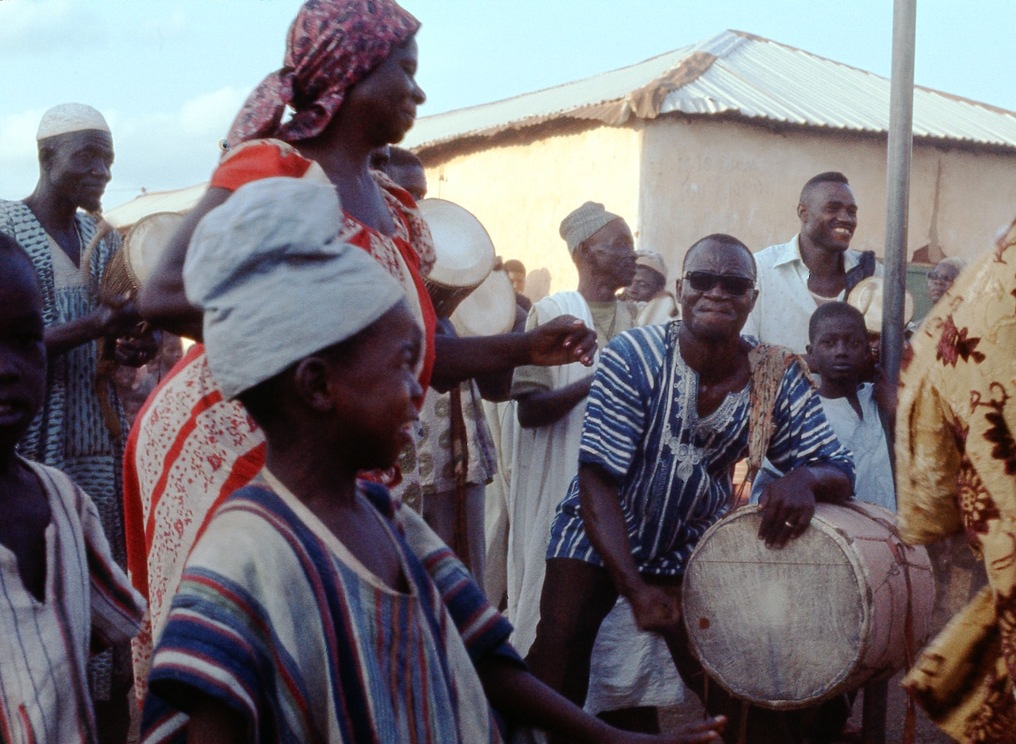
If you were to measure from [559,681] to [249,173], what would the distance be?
7.68 ft

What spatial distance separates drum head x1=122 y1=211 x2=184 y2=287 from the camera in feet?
14.1

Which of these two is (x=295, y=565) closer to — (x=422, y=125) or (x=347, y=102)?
(x=347, y=102)

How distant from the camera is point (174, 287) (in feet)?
7.53

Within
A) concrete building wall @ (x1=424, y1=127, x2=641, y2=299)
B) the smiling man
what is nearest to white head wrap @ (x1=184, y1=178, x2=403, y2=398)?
the smiling man

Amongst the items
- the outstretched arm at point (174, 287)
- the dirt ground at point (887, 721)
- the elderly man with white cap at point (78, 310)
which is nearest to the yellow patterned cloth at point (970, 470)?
the outstretched arm at point (174, 287)

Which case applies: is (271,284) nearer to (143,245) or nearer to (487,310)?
(143,245)

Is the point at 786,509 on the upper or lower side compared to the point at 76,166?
lower

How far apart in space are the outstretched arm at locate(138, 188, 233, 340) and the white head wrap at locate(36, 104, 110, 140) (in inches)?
105

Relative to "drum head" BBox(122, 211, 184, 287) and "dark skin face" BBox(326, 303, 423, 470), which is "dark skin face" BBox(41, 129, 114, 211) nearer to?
"drum head" BBox(122, 211, 184, 287)

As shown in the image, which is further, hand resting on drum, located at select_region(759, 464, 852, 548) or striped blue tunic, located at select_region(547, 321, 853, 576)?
striped blue tunic, located at select_region(547, 321, 853, 576)

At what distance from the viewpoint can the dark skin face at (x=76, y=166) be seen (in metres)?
4.71

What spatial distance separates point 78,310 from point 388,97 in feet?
7.71

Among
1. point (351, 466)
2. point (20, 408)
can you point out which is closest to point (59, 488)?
point (20, 408)

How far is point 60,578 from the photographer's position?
231cm
